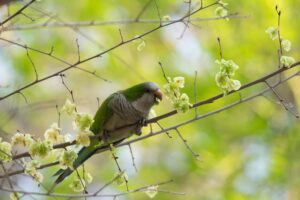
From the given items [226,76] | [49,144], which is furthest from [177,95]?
[49,144]

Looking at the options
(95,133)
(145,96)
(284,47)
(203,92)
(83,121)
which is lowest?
(203,92)

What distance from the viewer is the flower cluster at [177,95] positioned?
6.02 ft

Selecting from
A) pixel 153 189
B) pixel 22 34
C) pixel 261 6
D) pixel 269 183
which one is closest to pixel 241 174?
pixel 269 183

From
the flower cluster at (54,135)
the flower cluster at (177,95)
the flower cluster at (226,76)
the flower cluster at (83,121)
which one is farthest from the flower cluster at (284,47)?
the flower cluster at (54,135)

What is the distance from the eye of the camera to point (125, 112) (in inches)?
106

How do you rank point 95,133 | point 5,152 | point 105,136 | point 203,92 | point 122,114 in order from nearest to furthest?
point 5,152 → point 105,136 → point 95,133 → point 122,114 → point 203,92

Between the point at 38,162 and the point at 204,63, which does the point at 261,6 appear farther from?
the point at 38,162

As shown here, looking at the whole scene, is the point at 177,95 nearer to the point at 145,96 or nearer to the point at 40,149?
the point at 40,149

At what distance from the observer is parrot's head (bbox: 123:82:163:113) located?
8.51 ft

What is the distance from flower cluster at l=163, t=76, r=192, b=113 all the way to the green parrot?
62 centimetres

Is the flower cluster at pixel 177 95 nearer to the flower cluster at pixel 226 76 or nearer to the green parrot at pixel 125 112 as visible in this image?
the flower cluster at pixel 226 76

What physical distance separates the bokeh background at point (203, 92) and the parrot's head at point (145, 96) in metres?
1.64

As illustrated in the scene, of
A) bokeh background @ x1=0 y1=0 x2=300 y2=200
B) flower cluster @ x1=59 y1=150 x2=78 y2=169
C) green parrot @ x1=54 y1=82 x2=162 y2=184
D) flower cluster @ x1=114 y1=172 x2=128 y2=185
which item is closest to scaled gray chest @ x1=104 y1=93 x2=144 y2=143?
green parrot @ x1=54 y1=82 x2=162 y2=184

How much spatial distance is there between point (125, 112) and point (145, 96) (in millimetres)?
121
